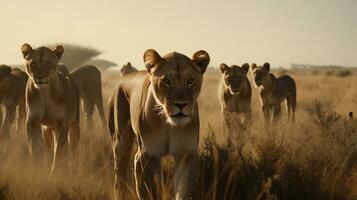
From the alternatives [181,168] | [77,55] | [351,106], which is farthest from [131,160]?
[77,55]

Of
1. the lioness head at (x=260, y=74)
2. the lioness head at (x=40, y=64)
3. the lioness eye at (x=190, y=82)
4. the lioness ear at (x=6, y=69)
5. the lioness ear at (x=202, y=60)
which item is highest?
the lioness ear at (x=202, y=60)

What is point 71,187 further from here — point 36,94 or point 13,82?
point 13,82

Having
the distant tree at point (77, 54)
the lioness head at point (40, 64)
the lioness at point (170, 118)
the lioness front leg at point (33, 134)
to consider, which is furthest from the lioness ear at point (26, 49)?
the distant tree at point (77, 54)

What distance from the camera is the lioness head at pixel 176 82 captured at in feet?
12.3

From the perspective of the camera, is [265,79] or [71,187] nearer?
[71,187]

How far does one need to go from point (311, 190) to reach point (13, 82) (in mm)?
6849

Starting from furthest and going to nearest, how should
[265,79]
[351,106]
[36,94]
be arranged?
[351,106]
[265,79]
[36,94]

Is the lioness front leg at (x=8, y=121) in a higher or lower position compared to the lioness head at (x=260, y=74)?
lower

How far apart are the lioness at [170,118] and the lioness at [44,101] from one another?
7.76 ft

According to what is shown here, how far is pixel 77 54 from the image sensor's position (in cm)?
3238

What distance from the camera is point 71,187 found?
16.8ft

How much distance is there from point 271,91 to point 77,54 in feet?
69.6

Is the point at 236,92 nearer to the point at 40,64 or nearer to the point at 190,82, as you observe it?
the point at 40,64

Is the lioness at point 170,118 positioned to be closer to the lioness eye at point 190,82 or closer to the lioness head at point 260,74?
the lioness eye at point 190,82
